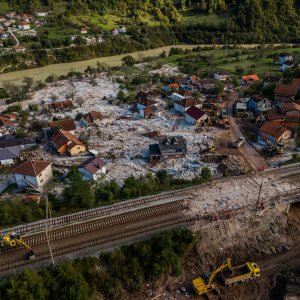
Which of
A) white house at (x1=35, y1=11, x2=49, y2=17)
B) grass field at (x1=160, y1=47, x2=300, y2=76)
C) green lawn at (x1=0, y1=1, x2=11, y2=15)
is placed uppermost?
green lawn at (x1=0, y1=1, x2=11, y2=15)

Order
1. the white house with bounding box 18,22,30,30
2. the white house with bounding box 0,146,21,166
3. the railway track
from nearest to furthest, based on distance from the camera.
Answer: the railway track, the white house with bounding box 0,146,21,166, the white house with bounding box 18,22,30,30

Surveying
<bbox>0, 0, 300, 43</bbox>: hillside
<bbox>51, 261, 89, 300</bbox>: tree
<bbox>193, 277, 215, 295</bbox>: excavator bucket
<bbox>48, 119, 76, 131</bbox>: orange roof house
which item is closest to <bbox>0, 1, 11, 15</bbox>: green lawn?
<bbox>0, 0, 300, 43</bbox>: hillside

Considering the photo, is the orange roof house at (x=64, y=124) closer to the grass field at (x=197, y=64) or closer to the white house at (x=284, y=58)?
the grass field at (x=197, y=64)

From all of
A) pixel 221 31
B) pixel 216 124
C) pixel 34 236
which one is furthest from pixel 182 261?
pixel 221 31

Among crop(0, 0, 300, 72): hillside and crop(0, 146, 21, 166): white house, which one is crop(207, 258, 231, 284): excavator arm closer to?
crop(0, 146, 21, 166): white house

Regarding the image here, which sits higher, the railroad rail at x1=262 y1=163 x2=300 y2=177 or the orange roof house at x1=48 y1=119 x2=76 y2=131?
the orange roof house at x1=48 y1=119 x2=76 y2=131

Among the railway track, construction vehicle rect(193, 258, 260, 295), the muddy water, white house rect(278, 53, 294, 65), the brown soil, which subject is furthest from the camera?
white house rect(278, 53, 294, 65)

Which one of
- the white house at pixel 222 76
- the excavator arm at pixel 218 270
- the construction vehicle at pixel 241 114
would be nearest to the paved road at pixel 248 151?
the construction vehicle at pixel 241 114

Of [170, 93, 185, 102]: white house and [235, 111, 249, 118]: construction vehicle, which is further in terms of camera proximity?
[170, 93, 185, 102]: white house
